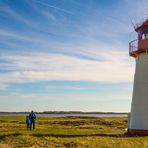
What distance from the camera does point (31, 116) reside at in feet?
126

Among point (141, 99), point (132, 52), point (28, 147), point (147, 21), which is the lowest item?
point (28, 147)

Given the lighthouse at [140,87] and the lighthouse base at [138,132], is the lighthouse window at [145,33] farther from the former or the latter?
the lighthouse base at [138,132]

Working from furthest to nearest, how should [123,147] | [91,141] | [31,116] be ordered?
[31,116] → [91,141] → [123,147]

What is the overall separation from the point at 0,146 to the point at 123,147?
7.63m

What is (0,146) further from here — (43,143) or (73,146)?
(73,146)

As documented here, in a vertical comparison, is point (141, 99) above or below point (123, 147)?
above

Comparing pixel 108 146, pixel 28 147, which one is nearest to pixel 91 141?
pixel 108 146

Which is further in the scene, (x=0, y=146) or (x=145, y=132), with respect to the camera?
(x=145, y=132)

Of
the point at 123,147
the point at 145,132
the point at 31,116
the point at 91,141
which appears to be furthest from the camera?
the point at 31,116

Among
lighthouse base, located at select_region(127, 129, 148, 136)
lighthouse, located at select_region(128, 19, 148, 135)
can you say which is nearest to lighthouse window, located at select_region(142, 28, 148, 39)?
lighthouse, located at select_region(128, 19, 148, 135)

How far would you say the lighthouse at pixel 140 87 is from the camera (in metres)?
31.3

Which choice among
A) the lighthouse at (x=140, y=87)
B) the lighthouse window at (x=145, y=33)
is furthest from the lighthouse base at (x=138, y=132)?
the lighthouse window at (x=145, y=33)

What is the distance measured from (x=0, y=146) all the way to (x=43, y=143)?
2880mm

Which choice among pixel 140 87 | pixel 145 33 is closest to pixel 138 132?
pixel 140 87
